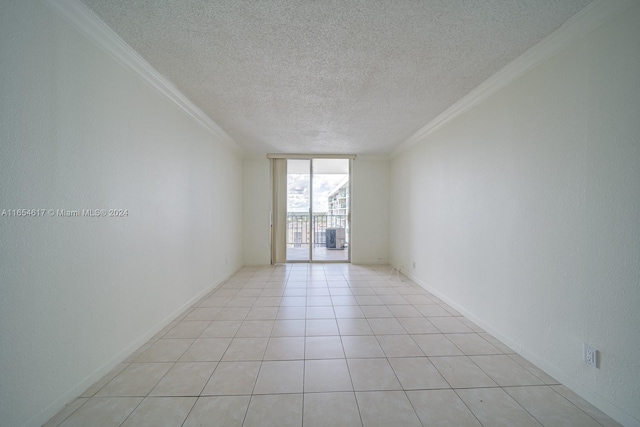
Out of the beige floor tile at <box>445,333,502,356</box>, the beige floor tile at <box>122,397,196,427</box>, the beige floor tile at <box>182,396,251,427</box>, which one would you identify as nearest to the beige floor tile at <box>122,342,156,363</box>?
the beige floor tile at <box>122,397,196,427</box>

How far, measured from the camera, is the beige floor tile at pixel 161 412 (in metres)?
1.38

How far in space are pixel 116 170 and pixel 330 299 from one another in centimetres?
272

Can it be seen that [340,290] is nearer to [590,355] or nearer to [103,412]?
[590,355]

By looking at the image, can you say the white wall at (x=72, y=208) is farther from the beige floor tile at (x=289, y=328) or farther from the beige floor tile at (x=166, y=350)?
the beige floor tile at (x=289, y=328)

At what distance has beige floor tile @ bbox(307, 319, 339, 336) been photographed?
2412 millimetres

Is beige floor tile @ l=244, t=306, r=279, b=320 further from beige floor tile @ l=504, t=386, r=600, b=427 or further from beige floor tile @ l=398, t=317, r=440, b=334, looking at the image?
beige floor tile @ l=504, t=386, r=600, b=427

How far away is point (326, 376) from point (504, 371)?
1349 mm

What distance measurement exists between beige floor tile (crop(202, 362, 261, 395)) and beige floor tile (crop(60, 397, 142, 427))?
1.39 feet

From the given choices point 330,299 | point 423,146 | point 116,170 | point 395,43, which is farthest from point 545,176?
point 116,170

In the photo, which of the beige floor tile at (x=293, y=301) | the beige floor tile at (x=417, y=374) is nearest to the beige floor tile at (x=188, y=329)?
the beige floor tile at (x=293, y=301)

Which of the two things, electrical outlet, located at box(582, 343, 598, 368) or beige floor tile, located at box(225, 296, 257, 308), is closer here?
electrical outlet, located at box(582, 343, 598, 368)

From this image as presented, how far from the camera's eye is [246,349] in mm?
2127

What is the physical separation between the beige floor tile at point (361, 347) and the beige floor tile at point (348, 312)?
471mm

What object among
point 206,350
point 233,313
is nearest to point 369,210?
point 233,313
